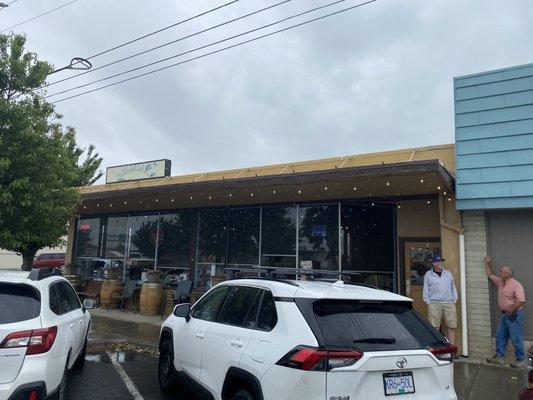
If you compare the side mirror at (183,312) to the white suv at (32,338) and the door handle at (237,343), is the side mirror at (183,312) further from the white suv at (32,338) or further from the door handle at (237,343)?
the door handle at (237,343)

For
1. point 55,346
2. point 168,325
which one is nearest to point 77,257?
point 168,325

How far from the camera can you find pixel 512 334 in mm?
7629

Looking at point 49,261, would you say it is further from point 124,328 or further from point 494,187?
point 494,187

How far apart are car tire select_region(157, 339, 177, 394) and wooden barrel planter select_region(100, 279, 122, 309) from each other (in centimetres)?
882

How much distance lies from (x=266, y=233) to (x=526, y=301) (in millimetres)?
6520

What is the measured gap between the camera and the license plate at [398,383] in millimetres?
3352

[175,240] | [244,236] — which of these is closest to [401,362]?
[244,236]

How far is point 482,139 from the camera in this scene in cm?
859

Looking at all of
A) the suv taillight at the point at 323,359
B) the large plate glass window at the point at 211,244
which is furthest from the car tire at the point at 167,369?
the large plate glass window at the point at 211,244

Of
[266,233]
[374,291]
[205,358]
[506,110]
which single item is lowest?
[205,358]

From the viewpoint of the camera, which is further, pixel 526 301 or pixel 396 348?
pixel 526 301

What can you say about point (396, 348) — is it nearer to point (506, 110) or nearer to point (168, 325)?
point (168, 325)

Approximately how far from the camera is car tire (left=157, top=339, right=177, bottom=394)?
575cm

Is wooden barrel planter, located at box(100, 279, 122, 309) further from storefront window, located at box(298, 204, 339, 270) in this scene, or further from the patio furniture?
storefront window, located at box(298, 204, 339, 270)
